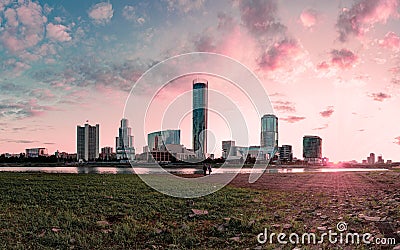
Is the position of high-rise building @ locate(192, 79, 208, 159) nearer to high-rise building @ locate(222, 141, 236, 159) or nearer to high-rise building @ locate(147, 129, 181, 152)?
high-rise building @ locate(222, 141, 236, 159)

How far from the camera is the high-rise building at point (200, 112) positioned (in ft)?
97.9

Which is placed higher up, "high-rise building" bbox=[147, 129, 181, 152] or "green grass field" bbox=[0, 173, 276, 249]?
"high-rise building" bbox=[147, 129, 181, 152]

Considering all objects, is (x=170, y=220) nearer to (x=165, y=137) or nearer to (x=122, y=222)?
(x=122, y=222)

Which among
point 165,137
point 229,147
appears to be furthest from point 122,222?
point 229,147

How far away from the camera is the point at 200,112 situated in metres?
30.7

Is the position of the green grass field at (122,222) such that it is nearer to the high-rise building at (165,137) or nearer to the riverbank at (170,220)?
the riverbank at (170,220)

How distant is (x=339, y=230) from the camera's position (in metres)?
14.1

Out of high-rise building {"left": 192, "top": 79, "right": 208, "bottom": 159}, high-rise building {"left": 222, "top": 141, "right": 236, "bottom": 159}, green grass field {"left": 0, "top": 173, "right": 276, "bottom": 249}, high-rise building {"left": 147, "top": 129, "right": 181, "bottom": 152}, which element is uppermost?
high-rise building {"left": 192, "top": 79, "right": 208, "bottom": 159}

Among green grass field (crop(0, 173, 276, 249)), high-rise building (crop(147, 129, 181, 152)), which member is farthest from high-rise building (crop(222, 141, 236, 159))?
green grass field (crop(0, 173, 276, 249))

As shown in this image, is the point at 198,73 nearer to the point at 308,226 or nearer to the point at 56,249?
the point at 308,226

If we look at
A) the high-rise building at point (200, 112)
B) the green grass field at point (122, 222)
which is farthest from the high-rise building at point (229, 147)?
the green grass field at point (122, 222)

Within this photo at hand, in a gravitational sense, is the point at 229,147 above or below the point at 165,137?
below

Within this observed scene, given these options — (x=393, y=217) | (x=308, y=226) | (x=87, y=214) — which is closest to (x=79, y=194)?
(x=87, y=214)

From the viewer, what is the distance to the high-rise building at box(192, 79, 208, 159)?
1175 inches
